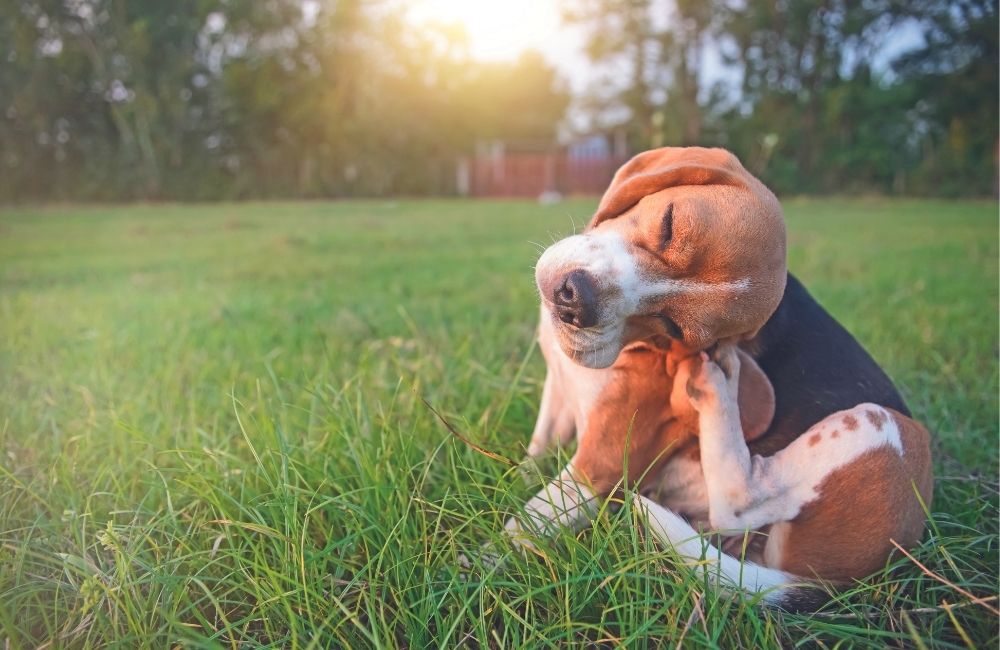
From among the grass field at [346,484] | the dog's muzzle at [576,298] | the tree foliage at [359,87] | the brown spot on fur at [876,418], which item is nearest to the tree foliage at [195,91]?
the tree foliage at [359,87]

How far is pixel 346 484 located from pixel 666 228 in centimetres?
120

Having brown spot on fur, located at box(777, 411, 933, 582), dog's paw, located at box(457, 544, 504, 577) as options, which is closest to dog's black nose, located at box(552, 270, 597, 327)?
dog's paw, located at box(457, 544, 504, 577)

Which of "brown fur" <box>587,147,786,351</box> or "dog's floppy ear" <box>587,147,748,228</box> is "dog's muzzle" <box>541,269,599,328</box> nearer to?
A: "brown fur" <box>587,147,786,351</box>

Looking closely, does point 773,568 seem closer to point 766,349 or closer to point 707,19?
point 766,349

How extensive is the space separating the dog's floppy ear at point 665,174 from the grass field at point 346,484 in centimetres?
30

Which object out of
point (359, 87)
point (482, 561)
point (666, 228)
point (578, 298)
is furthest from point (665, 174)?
point (359, 87)

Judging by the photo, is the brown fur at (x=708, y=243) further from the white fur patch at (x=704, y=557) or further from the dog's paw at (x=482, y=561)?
the dog's paw at (x=482, y=561)

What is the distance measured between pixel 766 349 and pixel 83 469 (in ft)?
6.99

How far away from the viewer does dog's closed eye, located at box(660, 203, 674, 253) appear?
1.78 m

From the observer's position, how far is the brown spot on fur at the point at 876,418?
184 cm

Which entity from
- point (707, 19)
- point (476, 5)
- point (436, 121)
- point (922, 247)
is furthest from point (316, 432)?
point (436, 121)

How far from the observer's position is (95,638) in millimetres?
1635

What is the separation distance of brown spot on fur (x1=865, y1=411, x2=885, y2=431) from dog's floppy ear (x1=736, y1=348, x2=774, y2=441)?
0.23 meters

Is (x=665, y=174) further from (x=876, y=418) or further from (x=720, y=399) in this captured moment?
(x=876, y=418)
